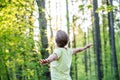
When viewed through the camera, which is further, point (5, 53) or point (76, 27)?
point (76, 27)

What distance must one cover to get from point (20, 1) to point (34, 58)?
16.4 ft

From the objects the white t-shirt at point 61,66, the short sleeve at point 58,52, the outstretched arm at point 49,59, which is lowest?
the white t-shirt at point 61,66

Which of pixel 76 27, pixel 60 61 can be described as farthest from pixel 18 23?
pixel 76 27

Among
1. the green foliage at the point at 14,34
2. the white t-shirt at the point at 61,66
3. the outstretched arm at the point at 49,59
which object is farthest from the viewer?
the green foliage at the point at 14,34

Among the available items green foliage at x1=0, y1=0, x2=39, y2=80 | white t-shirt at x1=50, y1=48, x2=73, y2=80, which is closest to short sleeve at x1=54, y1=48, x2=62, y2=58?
white t-shirt at x1=50, y1=48, x2=73, y2=80

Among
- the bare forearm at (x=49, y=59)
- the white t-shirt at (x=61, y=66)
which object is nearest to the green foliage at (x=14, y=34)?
the white t-shirt at (x=61, y=66)

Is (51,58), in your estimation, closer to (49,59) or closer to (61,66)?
(49,59)

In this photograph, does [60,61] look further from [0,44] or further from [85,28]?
[85,28]

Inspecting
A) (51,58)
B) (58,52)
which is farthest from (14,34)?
(51,58)

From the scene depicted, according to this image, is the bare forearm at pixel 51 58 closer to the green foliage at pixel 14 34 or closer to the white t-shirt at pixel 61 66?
the white t-shirt at pixel 61 66

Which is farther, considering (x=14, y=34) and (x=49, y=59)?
(x=14, y=34)

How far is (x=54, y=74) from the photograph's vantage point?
4.86 meters

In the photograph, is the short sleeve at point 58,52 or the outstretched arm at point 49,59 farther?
the short sleeve at point 58,52

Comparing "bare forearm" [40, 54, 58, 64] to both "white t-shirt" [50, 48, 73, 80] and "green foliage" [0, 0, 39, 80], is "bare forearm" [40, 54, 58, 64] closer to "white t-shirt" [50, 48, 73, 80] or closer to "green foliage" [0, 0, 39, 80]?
"white t-shirt" [50, 48, 73, 80]
